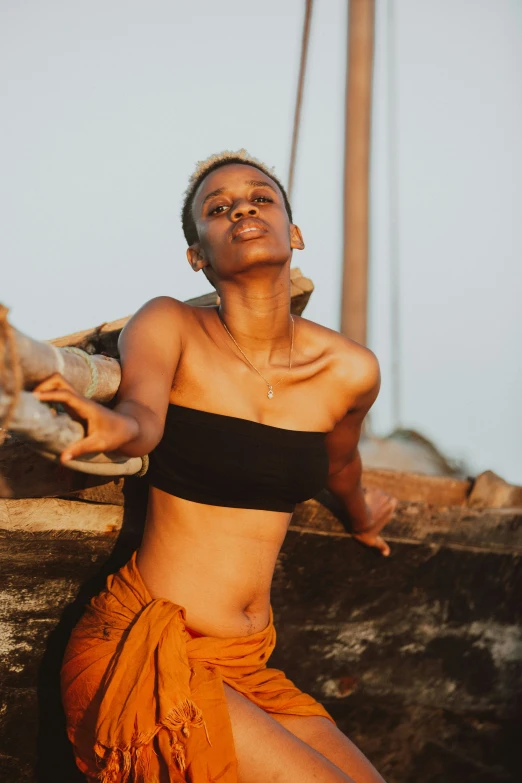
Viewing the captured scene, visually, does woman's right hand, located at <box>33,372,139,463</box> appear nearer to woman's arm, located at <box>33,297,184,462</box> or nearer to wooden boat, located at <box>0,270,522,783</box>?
woman's arm, located at <box>33,297,184,462</box>

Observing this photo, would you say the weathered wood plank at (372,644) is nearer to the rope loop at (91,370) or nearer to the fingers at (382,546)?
the fingers at (382,546)

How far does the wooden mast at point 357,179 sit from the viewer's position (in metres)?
7.68

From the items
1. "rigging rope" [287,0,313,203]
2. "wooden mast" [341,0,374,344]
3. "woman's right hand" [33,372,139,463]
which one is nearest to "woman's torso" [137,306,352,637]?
"woman's right hand" [33,372,139,463]

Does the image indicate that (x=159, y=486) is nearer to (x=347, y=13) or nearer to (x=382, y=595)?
(x=382, y=595)

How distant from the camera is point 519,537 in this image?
362 centimetres

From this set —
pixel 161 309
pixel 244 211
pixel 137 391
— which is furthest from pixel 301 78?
pixel 137 391

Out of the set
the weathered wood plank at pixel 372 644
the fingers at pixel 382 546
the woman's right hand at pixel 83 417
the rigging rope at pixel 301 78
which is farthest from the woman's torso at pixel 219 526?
the rigging rope at pixel 301 78

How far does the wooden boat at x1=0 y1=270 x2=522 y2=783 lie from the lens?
262 cm

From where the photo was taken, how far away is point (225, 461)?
2.36 m

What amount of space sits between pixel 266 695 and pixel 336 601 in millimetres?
928

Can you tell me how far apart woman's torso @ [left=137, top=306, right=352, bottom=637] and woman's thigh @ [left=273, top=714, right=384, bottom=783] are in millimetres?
318

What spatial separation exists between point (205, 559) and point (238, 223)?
1.13 m

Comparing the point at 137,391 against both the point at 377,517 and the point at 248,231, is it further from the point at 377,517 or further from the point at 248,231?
the point at 377,517

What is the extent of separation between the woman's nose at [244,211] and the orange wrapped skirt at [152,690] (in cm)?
123
